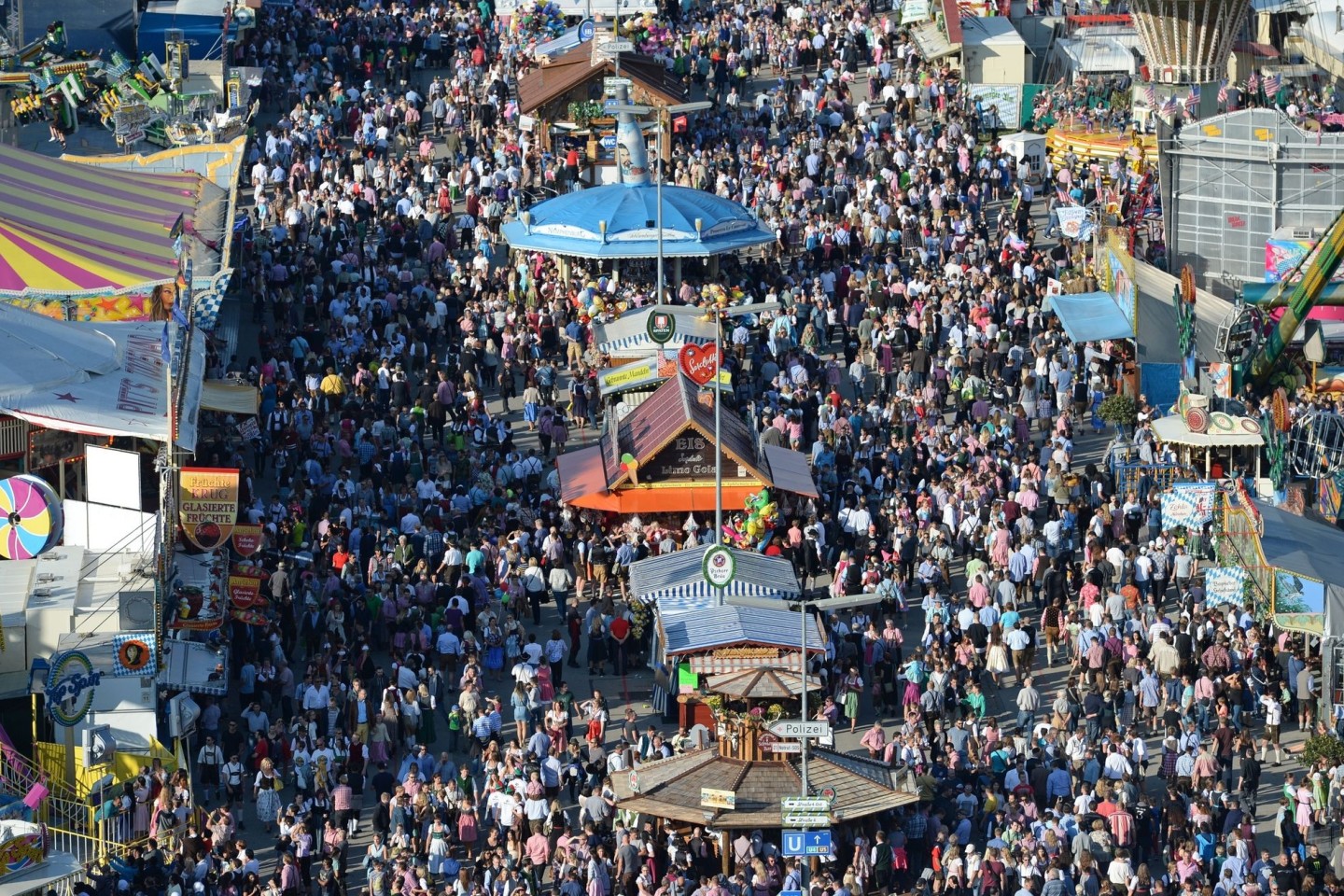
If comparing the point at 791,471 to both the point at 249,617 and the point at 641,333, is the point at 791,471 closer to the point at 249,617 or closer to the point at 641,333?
the point at 641,333

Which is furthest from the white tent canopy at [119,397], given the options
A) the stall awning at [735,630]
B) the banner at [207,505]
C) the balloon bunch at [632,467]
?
the stall awning at [735,630]

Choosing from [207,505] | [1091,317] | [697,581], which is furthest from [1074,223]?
[207,505]

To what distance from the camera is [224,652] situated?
127 feet

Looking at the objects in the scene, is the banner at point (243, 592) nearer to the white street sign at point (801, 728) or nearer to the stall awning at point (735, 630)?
the stall awning at point (735, 630)

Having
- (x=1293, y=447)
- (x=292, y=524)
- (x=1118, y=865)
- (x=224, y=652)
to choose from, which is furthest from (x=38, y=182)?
(x=1118, y=865)

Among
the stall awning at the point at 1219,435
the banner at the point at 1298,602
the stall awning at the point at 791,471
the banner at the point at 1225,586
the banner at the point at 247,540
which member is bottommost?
the banner at the point at 1225,586

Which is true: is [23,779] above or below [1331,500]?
above

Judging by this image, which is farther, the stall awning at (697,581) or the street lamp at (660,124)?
the street lamp at (660,124)

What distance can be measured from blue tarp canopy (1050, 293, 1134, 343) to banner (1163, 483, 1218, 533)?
20.5 ft

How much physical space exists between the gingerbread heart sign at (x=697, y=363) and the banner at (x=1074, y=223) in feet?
37.2

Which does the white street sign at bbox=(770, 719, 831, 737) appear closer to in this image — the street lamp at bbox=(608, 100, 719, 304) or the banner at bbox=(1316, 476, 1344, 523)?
the banner at bbox=(1316, 476, 1344, 523)

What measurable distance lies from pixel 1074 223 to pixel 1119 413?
27.4 ft

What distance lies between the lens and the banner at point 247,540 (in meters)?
40.9

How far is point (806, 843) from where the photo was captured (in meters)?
32.1
